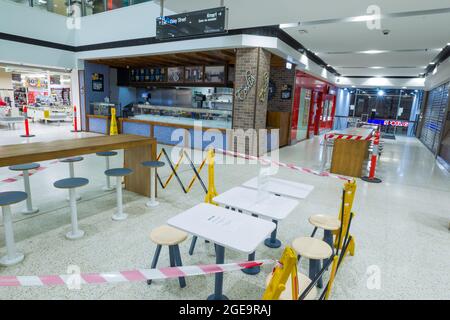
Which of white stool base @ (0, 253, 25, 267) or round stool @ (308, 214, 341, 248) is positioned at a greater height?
round stool @ (308, 214, 341, 248)

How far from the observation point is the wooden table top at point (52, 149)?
2.55 meters

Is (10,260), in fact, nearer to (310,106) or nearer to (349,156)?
(349,156)

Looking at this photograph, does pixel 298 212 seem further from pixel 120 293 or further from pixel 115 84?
pixel 115 84

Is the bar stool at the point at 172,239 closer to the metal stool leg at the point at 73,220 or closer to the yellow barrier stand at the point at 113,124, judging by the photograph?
the metal stool leg at the point at 73,220

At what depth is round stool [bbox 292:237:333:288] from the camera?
6.57ft

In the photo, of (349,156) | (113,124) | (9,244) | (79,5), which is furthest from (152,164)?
(79,5)

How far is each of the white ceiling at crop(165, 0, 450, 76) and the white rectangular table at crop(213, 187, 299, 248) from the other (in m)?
3.62

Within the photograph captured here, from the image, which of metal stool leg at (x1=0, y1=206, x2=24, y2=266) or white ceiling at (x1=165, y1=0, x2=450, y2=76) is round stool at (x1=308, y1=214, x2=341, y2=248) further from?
white ceiling at (x1=165, y1=0, x2=450, y2=76)

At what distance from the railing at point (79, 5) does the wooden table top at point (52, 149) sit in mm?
6664

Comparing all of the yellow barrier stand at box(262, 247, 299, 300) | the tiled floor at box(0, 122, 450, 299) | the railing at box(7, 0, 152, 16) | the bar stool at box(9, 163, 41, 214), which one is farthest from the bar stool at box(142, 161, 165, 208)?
the railing at box(7, 0, 152, 16)

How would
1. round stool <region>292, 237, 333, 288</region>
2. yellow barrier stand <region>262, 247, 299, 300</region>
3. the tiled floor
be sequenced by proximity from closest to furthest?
1. yellow barrier stand <region>262, 247, 299, 300</region>
2. round stool <region>292, 237, 333, 288</region>
3. the tiled floor

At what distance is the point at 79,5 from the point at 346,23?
9.13 m

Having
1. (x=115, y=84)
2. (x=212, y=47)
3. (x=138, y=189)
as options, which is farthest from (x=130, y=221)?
(x=115, y=84)

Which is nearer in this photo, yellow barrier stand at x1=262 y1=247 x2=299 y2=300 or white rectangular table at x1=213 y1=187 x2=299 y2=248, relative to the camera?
yellow barrier stand at x1=262 y1=247 x2=299 y2=300
